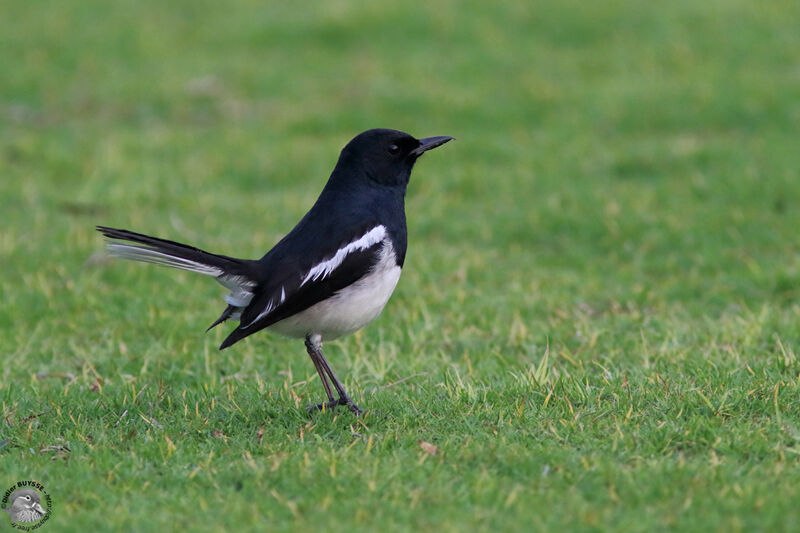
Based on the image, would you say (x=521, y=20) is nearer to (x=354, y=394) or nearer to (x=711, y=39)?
(x=711, y=39)

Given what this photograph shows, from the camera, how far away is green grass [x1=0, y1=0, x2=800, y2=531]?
181 inches

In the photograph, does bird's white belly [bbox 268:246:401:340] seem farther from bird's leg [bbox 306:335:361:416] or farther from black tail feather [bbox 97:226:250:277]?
black tail feather [bbox 97:226:250:277]

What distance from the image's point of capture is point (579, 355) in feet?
22.4

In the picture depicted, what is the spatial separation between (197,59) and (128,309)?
9156 millimetres

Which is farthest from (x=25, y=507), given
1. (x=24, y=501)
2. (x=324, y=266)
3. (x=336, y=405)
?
(x=324, y=266)

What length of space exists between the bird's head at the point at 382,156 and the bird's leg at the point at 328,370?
987mm

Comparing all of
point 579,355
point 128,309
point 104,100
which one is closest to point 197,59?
point 104,100

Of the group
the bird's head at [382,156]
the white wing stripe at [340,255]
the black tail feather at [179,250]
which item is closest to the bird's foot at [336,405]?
the white wing stripe at [340,255]

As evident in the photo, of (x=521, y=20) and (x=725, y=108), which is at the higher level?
(x=521, y=20)

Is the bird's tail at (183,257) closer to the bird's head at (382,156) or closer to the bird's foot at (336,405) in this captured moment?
the bird's foot at (336,405)

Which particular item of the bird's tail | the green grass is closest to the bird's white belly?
the bird's tail

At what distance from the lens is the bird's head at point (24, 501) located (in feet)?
14.6

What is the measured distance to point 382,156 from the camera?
604 centimetres

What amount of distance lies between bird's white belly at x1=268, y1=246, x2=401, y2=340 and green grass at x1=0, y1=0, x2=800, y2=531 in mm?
463
